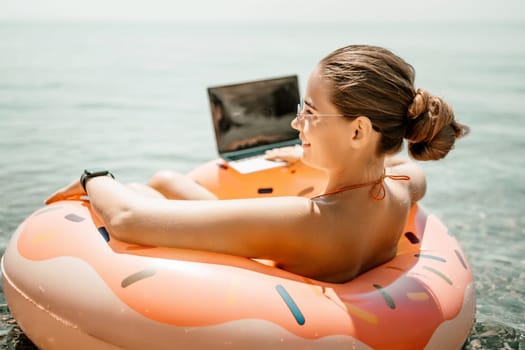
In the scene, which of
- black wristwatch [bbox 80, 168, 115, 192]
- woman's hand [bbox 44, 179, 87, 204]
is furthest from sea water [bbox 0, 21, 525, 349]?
black wristwatch [bbox 80, 168, 115, 192]

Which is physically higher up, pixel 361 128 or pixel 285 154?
pixel 361 128

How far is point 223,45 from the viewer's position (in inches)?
583

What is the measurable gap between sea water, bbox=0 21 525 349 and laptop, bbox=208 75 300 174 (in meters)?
1.08

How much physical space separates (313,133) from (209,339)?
0.59m

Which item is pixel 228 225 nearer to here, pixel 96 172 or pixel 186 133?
pixel 96 172

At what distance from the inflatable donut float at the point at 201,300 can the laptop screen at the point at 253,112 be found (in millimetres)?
981

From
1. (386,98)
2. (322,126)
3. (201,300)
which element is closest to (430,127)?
(386,98)

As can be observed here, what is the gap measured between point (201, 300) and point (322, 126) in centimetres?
54

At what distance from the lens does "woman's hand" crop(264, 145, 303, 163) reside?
2.60 metres

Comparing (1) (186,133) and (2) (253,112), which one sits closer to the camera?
(2) (253,112)

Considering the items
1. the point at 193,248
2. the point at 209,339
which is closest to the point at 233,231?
the point at 193,248

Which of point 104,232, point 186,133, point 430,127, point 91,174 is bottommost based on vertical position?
point 186,133

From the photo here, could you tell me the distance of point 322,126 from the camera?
1.61 m

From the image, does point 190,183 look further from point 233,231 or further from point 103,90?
point 103,90
